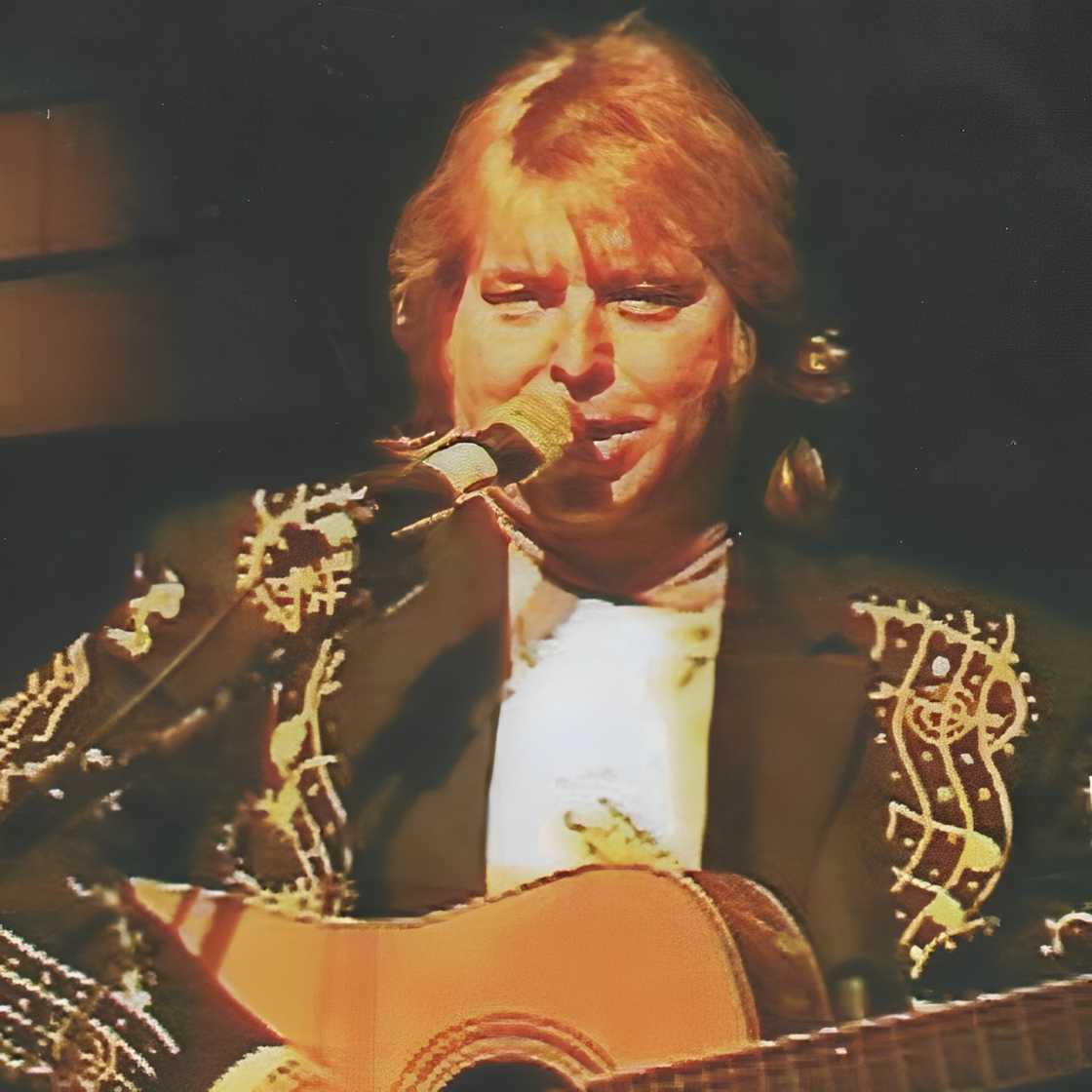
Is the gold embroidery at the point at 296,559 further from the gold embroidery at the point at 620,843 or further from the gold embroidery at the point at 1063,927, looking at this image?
the gold embroidery at the point at 1063,927

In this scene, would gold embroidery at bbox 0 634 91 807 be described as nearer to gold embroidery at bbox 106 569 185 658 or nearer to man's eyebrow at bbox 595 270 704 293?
gold embroidery at bbox 106 569 185 658

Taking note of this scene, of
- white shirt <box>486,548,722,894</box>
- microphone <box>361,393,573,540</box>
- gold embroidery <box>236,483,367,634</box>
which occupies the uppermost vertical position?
microphone <box>361,393,573,540</box>

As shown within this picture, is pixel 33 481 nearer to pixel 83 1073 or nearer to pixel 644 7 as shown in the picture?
pixel 83 1073

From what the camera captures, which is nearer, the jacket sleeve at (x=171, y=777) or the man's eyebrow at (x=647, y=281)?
the jacket sleeve at (x=171, y=777)

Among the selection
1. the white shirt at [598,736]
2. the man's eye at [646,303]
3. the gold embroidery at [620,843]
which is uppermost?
the man's eye at [646,303]

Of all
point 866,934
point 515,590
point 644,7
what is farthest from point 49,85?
point 866,934

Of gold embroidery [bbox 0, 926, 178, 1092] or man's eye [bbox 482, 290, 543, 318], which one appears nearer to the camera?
gold embroidery [bbox 0, 926, 178, 1092]

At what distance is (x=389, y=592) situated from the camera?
7.36 ft

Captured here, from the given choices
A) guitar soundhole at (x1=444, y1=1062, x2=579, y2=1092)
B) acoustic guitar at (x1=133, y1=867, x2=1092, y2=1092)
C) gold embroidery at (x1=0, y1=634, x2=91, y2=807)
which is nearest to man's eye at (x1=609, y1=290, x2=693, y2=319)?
acoustic guitar at (x1=133, y1=867, x2=1092, y2=1092)

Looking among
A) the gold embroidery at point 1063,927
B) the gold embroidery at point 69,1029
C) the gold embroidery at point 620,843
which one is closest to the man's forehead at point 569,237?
the gold embroidery at point 620,843

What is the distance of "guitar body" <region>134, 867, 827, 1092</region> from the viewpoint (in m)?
2.03

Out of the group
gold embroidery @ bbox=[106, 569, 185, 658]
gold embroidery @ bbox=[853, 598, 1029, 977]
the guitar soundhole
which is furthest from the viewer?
gold embroidery @ bbox=[106, 569, 185, 658]

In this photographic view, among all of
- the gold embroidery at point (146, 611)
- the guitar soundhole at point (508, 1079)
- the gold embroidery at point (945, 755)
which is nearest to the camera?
the guitar soundhole at point (508, 1079)

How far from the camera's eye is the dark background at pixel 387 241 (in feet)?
7.41
